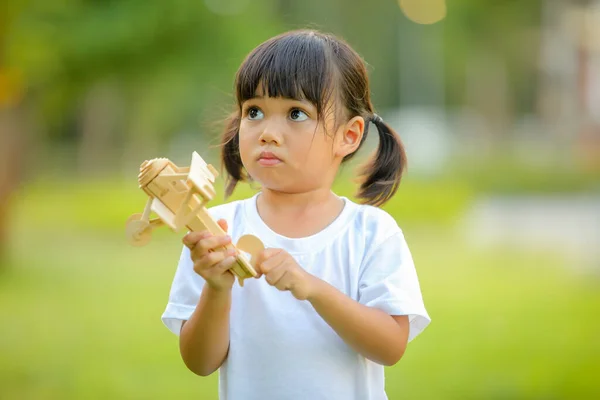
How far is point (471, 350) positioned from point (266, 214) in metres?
4.07

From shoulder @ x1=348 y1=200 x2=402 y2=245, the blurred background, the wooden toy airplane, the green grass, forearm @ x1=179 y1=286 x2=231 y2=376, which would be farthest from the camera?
the blurred background

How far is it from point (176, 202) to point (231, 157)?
0.65 meters

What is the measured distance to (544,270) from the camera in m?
9.10

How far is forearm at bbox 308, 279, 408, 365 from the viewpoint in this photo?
1995mm

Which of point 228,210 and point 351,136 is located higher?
point 351,136

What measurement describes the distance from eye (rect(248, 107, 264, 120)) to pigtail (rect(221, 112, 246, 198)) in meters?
0.24

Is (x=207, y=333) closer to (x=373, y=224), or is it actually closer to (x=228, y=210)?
(x=228, y=210)

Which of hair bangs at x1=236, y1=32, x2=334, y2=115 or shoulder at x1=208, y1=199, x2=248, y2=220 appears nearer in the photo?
hair bangs at x1=236, y1=32, x2=334, y2=115

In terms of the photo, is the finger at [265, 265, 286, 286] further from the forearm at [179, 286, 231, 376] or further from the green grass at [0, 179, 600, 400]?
the green grass at [0, 179, 600, 400]

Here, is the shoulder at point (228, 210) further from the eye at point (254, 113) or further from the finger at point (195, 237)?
the finger at point (195, 237)

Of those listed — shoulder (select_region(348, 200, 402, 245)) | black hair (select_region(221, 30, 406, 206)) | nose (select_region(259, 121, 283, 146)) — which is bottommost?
shoulder (select_region(348, 200, 402, 245))

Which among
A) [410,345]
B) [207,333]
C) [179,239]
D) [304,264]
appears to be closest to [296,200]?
[304,264]

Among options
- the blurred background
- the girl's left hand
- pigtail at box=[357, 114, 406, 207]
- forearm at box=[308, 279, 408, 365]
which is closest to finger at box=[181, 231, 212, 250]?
the girl's left hand

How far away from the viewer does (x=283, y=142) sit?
2.08 m
